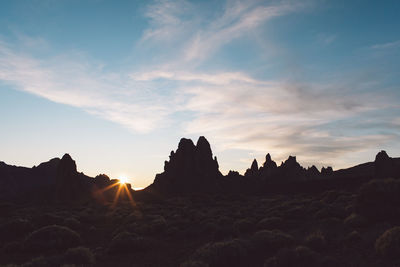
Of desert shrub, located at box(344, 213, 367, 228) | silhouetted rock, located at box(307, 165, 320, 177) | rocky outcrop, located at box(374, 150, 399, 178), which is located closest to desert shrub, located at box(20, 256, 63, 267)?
desert shrub, located at box(344, 213, 367, 228)

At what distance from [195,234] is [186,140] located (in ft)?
275

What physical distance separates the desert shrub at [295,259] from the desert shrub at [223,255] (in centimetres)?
189

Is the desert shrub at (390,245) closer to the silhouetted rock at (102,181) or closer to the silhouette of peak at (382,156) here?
the silhouette of peak at (382,156)

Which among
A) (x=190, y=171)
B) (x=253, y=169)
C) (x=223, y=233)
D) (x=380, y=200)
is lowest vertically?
(x=223, y=233)

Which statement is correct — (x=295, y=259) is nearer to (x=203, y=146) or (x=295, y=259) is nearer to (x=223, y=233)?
(x=223, y=233)

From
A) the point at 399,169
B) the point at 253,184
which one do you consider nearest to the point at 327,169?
the point at 253,184

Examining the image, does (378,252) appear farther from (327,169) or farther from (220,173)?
(327,169)

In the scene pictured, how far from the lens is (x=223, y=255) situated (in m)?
13.4

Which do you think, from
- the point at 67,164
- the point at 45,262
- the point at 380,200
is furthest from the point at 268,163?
the point at 45,262

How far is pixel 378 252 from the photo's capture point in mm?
12328

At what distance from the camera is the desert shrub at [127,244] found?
1827 centimetres

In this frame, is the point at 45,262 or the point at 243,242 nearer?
the point at 45,262

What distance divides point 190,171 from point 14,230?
77483mm

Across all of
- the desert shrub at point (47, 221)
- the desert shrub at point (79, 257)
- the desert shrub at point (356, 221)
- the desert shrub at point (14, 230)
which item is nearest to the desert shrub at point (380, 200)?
the desert shrub at point (356, 221)
